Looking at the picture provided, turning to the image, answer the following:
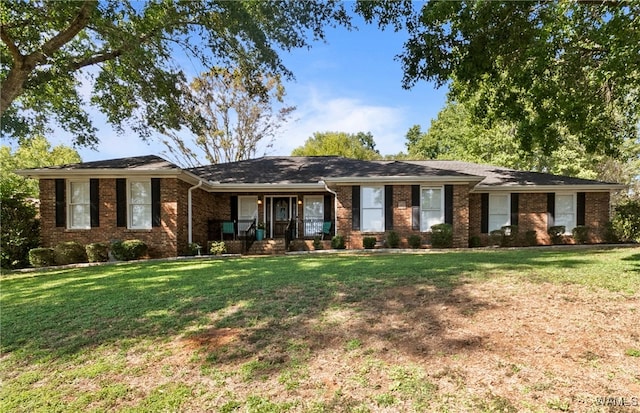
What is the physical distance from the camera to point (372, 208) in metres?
13.4

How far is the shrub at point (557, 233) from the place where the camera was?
1418 cm

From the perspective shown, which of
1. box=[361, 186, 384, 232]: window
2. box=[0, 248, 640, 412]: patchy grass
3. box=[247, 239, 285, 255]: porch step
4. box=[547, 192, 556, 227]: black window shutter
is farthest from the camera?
box=[547, 192, 556, 227]: black window shutter

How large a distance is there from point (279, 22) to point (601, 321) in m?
8.02

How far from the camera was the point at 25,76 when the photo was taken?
8.89 metres

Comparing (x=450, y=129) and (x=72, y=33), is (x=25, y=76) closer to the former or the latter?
(x=72, y=33)

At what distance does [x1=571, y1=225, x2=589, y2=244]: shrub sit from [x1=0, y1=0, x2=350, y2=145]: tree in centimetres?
1302

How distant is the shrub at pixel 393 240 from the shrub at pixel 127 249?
337 inches

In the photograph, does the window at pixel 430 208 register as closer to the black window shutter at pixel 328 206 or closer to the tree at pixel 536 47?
the black window shutter at pixel 328 206

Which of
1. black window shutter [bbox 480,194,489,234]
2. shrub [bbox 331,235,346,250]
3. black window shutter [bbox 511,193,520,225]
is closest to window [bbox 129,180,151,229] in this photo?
shrub [bbox 331,235,346,250]

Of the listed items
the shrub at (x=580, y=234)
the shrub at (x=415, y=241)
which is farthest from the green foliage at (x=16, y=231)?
the shrub at (x=580, y=234)

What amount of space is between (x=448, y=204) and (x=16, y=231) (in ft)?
49.0

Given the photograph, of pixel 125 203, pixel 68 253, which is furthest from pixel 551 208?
pixel 68 253

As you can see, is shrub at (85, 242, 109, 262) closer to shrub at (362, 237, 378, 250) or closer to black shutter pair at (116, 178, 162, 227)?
black shutter pair at (116, 178, 162, 227)

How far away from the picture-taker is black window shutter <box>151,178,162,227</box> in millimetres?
11797
